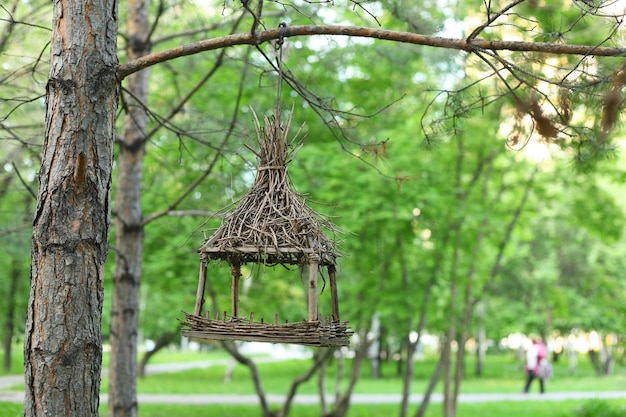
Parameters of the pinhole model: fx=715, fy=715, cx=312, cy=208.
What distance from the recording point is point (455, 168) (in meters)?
13.2

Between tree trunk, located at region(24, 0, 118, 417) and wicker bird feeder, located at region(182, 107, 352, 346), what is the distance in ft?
1.84

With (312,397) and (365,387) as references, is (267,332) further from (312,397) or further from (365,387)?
(365,387)

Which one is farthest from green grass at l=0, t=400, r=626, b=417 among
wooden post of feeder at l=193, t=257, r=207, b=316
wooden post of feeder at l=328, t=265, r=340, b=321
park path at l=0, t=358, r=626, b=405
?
wooden post of feeder at l=193, t=257, r=207, b=316

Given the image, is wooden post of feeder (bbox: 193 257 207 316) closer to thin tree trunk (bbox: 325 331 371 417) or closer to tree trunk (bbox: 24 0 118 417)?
tree trunk (bbox: 24 0 118 417)

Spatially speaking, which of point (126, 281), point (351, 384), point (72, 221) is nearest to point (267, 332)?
point (72, 221)

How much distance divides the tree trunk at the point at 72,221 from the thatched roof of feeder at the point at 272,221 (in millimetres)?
637

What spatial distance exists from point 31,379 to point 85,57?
1.60 m

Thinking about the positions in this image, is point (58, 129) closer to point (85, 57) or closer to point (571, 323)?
point (85, 57)

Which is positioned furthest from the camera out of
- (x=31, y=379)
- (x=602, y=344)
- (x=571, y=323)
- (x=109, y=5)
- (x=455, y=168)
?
(x=602, y=344)

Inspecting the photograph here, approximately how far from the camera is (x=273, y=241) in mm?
3215

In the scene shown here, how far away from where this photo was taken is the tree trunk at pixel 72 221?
3402mm

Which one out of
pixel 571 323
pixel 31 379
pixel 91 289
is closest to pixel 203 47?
pixel 91 289

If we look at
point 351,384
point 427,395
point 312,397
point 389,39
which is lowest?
point 312,397

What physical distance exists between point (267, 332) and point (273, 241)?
40 centimetres
